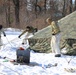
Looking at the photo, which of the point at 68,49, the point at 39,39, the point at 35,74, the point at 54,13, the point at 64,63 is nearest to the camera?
the point at 35,74

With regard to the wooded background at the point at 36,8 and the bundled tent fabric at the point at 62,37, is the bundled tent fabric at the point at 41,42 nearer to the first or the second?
the bundled tent fabric at the point at 62,37

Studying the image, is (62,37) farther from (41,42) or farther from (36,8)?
(36,8)

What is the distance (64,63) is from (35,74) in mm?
2138

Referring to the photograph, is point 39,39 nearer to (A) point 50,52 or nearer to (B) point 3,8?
(A) point 50,52

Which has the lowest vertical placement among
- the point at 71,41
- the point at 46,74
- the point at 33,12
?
the point at 46,74

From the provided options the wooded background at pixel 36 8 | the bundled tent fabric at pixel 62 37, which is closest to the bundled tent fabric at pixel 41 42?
the bundled tent fabric at pixel 62 37

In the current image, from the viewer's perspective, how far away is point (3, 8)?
47.6m

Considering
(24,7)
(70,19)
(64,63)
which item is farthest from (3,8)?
(64,63)

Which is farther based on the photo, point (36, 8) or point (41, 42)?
point (36, 8)

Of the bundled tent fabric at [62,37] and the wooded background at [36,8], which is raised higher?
the wooded background at [36,8]

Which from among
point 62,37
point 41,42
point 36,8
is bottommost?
point 41,42

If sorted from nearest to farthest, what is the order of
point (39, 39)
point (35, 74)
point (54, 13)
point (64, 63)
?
point (35, 74) < point (64, 63) < point (39, 39) < point (54, 13)

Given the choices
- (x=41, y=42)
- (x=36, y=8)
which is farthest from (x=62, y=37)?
(x=36, y=8)

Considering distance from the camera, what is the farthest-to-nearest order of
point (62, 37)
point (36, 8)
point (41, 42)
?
point (36, 8) < point (41, 42) < point (62, 37)
